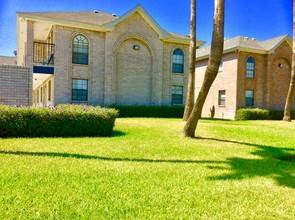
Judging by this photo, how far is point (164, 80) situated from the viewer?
22000 mm

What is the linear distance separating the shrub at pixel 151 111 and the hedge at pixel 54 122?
8.13m

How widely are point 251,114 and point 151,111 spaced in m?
10.3

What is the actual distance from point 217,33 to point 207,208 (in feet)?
22.5

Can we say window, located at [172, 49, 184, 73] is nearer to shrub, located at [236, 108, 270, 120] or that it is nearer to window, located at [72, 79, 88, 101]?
shrub, located at [236, 108, 270, 120]

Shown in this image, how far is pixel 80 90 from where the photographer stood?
1917cm

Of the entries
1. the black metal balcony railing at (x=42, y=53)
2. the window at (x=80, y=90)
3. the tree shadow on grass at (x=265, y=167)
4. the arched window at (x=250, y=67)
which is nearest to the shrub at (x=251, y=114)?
the arched window at (x=250, y=67)

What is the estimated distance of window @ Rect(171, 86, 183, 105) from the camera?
73.9 feet

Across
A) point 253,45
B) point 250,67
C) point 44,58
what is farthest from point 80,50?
point 253,45

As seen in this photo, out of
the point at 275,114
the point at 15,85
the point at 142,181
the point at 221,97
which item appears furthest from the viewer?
the point at 221,97

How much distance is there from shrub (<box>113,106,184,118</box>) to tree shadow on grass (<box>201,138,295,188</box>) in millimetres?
12090

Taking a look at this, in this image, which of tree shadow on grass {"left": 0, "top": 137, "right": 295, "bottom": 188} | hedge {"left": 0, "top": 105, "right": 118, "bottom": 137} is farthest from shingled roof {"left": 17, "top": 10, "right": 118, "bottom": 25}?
tree shadow on grass {"left": 0, "top": 137, "right": 295, "bottom": 188}

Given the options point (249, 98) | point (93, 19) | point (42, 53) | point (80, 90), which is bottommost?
point (249, 98)

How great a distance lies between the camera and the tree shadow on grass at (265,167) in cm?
517

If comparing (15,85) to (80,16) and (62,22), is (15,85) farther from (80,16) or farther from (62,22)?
(80,16)
